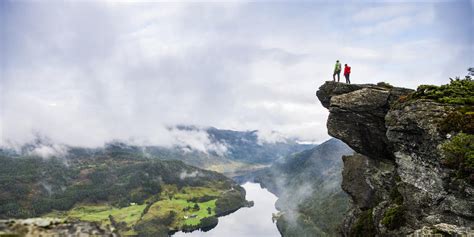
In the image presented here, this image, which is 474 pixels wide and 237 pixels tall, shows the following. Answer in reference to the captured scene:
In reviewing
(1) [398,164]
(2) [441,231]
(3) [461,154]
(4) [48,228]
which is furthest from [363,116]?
(4) [48,228]

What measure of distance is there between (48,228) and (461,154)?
37620mm

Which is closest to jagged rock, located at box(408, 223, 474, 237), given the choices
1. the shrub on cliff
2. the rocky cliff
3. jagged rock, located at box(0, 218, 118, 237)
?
the rocky cliff

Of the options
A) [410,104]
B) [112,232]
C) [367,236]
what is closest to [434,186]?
[410,104]

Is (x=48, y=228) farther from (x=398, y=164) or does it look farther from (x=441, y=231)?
(x=398, y=164)

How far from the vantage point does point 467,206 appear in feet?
107

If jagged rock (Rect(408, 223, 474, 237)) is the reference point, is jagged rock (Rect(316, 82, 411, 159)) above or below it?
above

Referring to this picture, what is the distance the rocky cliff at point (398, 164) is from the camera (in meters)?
34.6

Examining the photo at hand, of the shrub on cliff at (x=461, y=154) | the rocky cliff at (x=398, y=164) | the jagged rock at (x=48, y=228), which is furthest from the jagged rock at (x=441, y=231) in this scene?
the jagged rock at (x=48, y=228)

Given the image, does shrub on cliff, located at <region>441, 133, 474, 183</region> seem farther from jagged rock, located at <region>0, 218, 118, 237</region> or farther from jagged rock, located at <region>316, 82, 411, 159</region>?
jagged rock, located at <region>0, 218, 118, 237</region>

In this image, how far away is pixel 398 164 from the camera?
43.7 m

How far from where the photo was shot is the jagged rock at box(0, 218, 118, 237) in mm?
15227

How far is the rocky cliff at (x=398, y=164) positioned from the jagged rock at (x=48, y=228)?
86.9 feet

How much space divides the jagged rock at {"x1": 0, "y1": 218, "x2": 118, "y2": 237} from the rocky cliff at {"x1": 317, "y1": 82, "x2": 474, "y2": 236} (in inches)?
1043

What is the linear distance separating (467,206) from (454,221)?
1976mm
